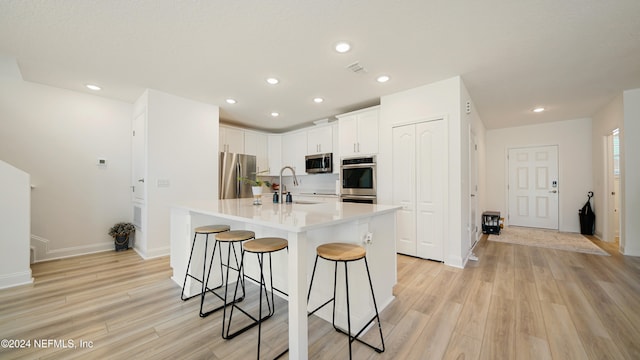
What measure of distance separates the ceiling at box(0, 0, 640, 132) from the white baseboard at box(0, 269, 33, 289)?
2.30 metres

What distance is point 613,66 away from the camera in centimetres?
273

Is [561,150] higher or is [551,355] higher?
[561,150]

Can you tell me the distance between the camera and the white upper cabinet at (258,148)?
529cm

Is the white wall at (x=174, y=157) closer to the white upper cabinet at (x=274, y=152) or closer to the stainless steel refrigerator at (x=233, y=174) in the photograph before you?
the stainless steel refrigerator at (x=233, y=174)

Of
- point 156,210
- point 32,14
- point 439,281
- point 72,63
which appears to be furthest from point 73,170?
point 439,281

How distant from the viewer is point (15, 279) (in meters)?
2.47

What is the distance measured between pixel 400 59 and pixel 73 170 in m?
4.83

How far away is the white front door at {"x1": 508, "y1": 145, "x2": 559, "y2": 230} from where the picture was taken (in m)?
5.32

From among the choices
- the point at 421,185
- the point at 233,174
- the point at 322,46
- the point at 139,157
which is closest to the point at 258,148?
the point at 233,174

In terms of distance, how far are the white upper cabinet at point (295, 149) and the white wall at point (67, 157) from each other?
9.84 feet

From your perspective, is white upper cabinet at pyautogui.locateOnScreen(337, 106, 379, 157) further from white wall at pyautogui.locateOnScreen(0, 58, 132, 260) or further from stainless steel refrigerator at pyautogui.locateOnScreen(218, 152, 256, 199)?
white wall at pyautogui.locateOnScreen(0, 58, 132, 260)

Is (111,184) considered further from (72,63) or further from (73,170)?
(72,63)

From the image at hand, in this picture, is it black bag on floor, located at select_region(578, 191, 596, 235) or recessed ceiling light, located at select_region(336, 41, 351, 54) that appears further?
black bag on floor, located at select_region(578, 191, 596, 235)

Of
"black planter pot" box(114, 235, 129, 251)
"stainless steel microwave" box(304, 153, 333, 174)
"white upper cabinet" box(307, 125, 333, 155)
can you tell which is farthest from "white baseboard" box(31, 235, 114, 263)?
"white upper cabinet" box(307, 125, 333, 155)
